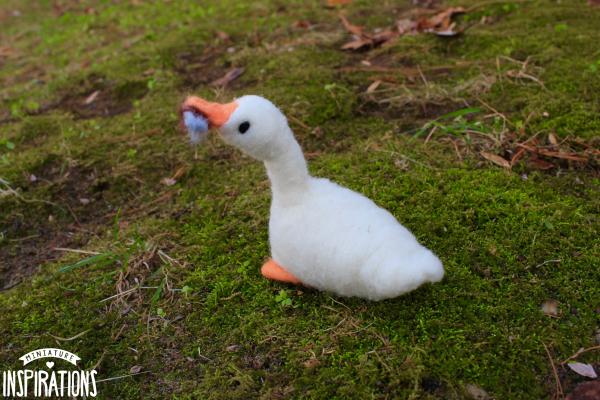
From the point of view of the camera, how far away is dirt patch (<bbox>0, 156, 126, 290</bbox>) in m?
2.54

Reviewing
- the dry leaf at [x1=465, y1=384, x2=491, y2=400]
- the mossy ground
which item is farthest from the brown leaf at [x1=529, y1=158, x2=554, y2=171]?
the dry leaf at [x1=465, y1=384, x2=491, y2=400]

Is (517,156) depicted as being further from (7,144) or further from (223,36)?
(7,144)

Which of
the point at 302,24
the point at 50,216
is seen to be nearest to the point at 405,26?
the point at 302,24

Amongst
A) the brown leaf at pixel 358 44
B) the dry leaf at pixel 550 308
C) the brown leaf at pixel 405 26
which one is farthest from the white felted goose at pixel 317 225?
the brown leaf at pixel 405 26

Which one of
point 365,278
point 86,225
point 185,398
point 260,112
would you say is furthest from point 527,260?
point 86,225

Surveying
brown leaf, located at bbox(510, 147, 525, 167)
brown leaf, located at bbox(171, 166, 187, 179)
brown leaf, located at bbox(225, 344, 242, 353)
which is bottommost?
brown leaf, located at bbox(225, 344, 242, 353)

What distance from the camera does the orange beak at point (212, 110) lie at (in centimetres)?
160

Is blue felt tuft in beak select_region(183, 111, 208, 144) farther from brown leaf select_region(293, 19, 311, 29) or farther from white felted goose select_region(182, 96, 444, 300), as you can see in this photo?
brown leaf select_region(293, 19, 311, 29)

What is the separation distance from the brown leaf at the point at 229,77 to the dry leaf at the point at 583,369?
2873mm

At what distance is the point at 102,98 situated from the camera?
3934mm

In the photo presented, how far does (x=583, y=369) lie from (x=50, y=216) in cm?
261

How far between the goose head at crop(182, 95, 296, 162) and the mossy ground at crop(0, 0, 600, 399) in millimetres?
625

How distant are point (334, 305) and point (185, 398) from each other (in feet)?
2.00

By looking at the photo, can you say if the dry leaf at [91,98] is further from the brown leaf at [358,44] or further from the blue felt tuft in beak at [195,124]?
the blue felt tuft in beak at [195,124]
